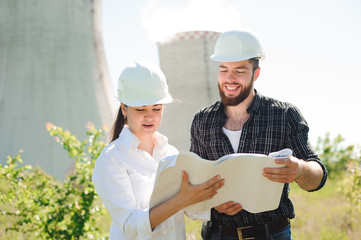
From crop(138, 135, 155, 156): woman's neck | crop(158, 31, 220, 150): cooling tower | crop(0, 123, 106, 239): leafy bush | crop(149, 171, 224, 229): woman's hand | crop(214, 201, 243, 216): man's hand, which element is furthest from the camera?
crop(158, 31, 220, 150): cooling tower

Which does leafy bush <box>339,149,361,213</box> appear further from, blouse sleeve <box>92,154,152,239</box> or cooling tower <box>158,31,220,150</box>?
cooling tower <box>158,31,220,150</box>

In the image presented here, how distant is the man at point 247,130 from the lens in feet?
5.23

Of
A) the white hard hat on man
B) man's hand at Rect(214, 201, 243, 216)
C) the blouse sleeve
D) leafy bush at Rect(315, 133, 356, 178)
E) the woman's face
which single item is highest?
the white hard hat on man

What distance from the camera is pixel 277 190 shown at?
139 cm

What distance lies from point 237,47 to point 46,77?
7.24 metres

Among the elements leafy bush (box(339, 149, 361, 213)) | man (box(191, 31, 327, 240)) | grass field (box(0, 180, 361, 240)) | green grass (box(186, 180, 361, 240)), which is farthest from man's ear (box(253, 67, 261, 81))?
leafy bush (box(339, 149, 361, 213))

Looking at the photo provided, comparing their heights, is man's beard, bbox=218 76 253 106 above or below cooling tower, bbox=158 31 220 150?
above

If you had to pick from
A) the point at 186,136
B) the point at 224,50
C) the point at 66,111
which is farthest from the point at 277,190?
the point at 186,136

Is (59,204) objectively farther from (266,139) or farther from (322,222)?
(322,222)

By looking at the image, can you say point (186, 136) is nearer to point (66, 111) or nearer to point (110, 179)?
point (66, 111)

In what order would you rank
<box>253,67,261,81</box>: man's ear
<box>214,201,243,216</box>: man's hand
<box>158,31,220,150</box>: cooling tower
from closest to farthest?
<box>214,201,243,216</box>: man's hand, <box>253,67,261,81</box>: man's ear, <box>158,31,220,150</box>: cooling tower

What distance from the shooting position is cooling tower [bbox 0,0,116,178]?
7.93 metres

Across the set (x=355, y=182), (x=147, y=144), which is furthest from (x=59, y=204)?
(x=355, y=182)

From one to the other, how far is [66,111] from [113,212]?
7198 mm
